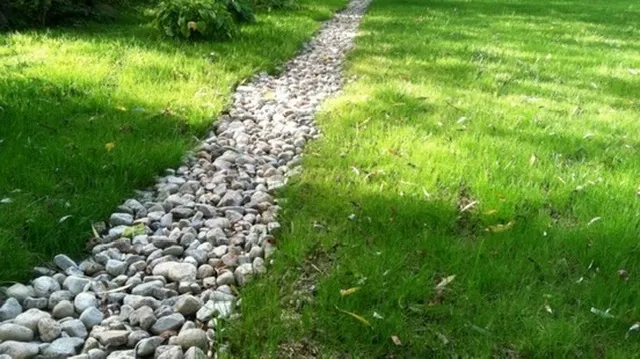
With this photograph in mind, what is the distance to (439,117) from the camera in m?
5.54

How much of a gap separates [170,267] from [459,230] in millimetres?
1608

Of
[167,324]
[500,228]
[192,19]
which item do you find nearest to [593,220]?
[500,228]

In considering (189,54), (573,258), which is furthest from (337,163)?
(189,54)

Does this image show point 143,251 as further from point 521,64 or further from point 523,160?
point 521,64

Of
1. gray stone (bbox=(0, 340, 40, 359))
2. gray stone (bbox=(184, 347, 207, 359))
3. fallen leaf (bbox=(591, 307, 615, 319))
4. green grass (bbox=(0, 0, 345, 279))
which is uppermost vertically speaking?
green grass (bbox=(0, 0, 345, 279))

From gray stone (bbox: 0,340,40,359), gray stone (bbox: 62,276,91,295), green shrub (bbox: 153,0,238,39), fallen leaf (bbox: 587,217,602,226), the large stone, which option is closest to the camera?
gray stone (bbox: 0,340,40,359)

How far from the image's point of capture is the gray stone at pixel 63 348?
2377 millimetres

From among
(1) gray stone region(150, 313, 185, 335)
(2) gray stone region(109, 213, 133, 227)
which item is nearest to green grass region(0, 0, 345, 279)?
(2) gray stone region(109, 213, 133, 227)

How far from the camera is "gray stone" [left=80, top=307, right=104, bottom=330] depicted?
2.60m

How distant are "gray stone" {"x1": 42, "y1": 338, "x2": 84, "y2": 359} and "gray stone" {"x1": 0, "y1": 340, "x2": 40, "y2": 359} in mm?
42

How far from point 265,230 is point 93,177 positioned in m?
1.21

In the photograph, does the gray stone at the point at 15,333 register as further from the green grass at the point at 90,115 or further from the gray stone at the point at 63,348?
the green grass at the point at 90,115

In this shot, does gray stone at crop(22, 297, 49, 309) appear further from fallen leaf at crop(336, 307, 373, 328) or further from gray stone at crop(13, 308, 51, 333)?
fallen leaf at crop(336, 307, 373, 328)

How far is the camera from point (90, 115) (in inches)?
196
